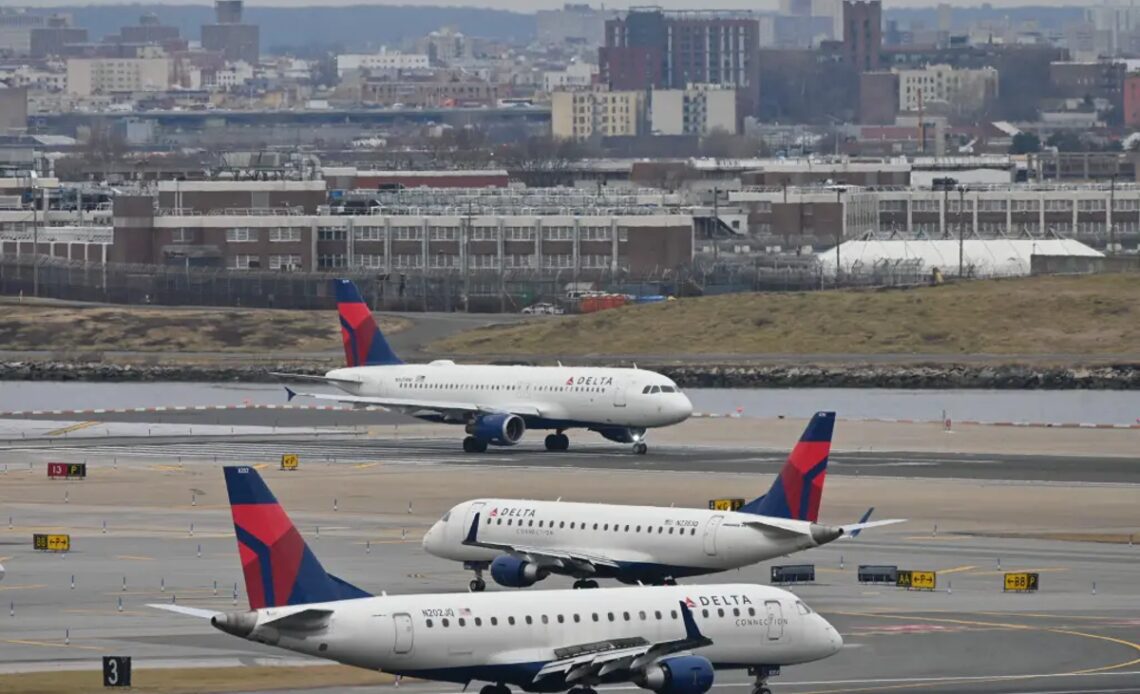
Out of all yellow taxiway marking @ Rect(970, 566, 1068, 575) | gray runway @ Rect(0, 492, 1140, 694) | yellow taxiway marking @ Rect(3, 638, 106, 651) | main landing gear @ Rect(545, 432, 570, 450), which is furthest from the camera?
main landing gear @ Rect(545, 432, 570, 450)

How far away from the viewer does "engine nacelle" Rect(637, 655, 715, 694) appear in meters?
54.0

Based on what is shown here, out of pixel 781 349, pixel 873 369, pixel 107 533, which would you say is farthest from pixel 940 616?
pixel 781 349

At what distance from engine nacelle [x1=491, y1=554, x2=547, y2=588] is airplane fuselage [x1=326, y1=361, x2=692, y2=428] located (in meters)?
42.0

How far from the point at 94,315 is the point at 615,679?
139m

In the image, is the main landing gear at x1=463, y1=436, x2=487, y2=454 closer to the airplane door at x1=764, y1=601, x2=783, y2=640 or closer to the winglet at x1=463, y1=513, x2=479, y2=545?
the winglet at x1=463, y1=513, x2=479, y2=545

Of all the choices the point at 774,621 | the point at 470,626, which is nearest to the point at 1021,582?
the point at 774,621

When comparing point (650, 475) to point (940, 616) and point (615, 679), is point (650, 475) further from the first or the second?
point (615, 679)

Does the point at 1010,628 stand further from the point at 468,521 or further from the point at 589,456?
the point at 589,456

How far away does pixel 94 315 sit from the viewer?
189 metres

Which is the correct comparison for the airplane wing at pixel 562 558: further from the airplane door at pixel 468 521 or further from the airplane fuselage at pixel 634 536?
the airplane door at pixel 468 521

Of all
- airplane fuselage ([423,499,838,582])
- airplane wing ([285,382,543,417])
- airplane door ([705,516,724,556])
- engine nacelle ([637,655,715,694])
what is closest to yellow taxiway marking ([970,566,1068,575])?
airplane fuselage ([423,499,838,582])

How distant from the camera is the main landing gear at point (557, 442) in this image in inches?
4624

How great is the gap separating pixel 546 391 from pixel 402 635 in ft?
205

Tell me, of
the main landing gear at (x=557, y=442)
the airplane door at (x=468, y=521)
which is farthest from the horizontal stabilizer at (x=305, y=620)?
the main landing gear at (x=557, y=442)
